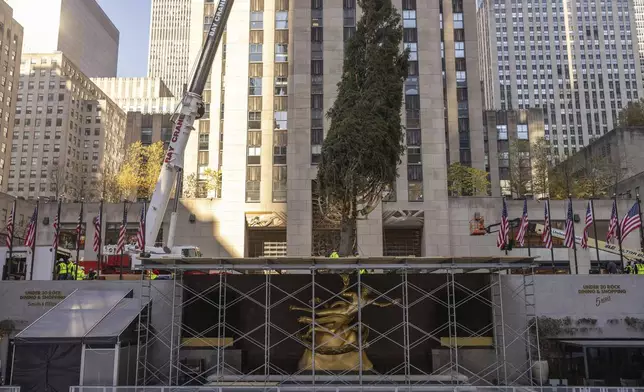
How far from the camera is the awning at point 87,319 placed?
2081cm

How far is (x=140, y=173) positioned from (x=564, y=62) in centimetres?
10485

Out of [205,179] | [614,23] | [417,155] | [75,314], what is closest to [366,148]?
[75,314]

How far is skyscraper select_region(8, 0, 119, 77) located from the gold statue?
5351 inches

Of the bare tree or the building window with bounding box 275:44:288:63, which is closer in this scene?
the building window with bounding box 275:44:288:63

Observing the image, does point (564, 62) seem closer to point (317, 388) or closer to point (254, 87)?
point (254, 87)

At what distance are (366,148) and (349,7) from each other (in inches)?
1020

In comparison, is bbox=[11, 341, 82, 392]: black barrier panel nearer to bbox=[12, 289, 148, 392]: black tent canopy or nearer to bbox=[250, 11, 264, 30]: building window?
bbox=[12, 289, 148, 392]: black tent canopy

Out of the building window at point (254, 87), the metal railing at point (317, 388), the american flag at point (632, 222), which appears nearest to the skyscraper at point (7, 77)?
the building window at point (254, 87)

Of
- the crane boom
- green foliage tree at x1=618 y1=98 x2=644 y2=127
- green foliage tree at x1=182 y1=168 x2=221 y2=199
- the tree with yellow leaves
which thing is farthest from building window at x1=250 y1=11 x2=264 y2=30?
green foliage tree at x1=618 y1=98 x2=644 y2=127

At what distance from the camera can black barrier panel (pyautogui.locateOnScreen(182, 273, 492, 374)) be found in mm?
24359

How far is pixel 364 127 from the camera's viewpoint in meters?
26.4

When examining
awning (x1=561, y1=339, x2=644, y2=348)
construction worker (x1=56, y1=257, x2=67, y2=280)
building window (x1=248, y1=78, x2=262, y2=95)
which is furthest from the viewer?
building window (x1=248, y1=78, x2=262, y2=95)

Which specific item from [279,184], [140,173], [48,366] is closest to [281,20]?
[279,184]

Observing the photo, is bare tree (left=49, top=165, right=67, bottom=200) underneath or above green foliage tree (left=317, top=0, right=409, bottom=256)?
above
